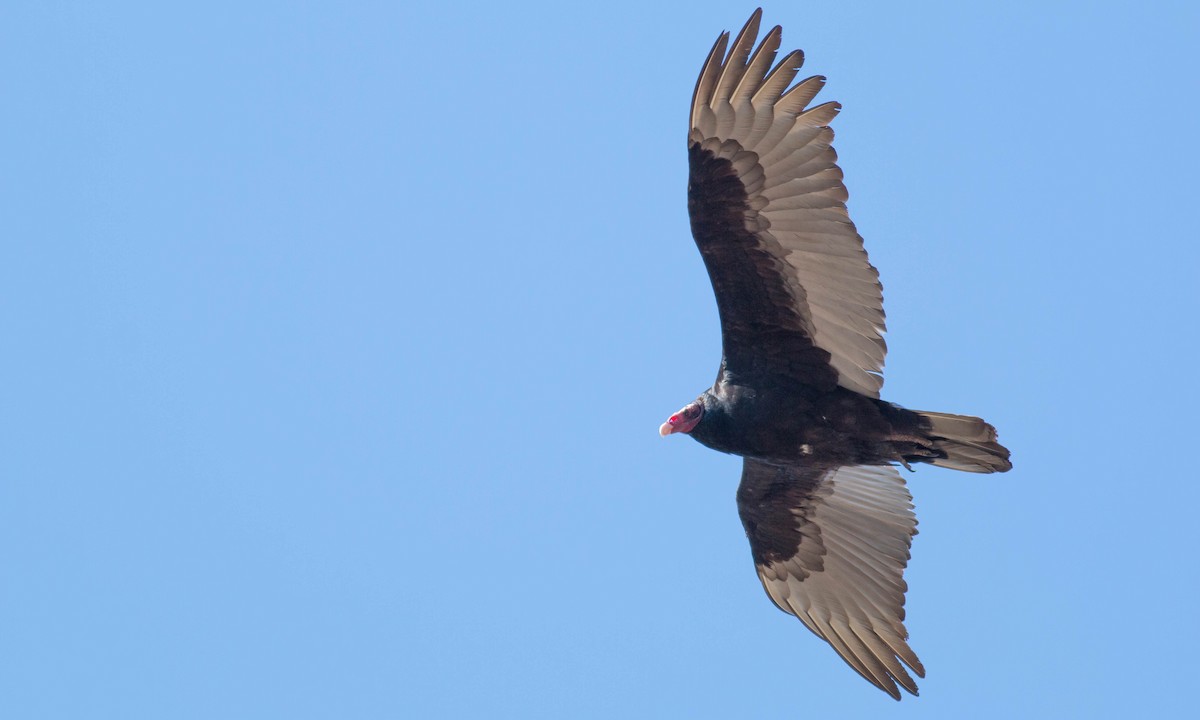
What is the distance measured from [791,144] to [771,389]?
5.40 ft

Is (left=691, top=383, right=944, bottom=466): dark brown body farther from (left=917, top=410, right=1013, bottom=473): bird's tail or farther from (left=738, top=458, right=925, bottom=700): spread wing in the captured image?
(left=738, top=458, right=925, bottom=700): spread wing

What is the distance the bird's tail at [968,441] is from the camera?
Answer: 8.80m

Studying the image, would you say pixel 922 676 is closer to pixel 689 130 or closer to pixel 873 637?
pixel 873 637

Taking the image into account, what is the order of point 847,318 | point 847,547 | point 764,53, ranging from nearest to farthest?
point 764,53, point 847,318, point 847,547

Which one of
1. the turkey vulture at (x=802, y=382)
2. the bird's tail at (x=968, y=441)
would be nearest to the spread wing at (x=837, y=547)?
the turkey vulture at (x=802, y=382)

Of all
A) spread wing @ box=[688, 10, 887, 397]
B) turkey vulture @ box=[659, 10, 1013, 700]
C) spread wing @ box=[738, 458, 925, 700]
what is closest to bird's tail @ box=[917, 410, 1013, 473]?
turkey vulture @ box=[659, 10, 1013, 700]

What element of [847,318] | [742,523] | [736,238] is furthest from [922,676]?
[736,238]

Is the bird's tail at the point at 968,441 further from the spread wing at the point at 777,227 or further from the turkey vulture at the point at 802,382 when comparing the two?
the spread wing at the point at 777,227

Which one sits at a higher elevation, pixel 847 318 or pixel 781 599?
pixel 847 318

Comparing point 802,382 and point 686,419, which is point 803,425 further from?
point 686,419

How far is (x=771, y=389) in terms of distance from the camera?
929 centimetres

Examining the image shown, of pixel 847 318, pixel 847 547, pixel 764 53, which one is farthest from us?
pixel 847 547

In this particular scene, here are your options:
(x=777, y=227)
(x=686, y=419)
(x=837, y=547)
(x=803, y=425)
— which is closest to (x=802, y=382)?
(x=803, y=425)

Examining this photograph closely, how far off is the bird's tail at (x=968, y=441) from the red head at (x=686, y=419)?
144 centimetres
